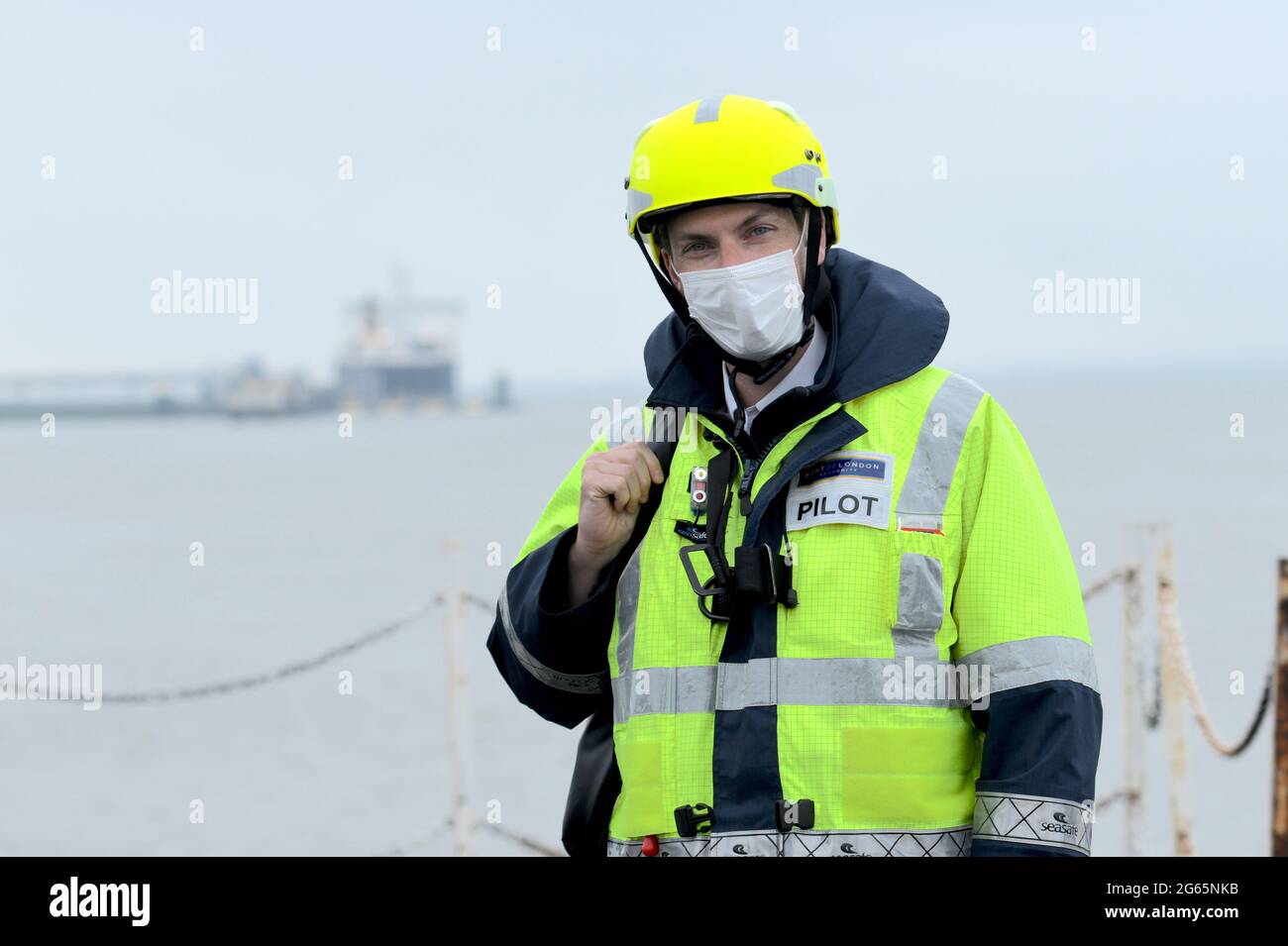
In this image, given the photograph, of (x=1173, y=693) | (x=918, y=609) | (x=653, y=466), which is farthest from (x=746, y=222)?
(x=1173, y=693)

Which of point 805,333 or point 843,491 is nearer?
point 843,491

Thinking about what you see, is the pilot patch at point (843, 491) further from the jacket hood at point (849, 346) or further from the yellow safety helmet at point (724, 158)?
the yellow safety helmet at point (724, 158)

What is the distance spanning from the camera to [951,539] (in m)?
2.43

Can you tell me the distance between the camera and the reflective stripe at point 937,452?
8.02ft

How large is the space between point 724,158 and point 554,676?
939 millimetres

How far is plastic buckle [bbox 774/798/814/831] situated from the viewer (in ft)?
7.81

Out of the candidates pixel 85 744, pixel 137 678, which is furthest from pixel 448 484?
pixel 85 744

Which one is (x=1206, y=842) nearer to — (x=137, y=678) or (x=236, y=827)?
(x=236, y=827)

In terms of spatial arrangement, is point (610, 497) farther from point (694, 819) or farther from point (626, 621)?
point (694, 819)

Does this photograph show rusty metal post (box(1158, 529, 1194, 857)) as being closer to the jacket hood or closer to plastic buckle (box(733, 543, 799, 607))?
the jacket hood

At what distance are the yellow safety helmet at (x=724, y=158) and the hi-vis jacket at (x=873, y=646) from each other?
238 millimetres

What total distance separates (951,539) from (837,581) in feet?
0.62

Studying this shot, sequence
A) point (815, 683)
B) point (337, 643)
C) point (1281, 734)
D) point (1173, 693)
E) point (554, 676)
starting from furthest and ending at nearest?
point (337, 643) < point (1173, 693) < point (1281, 734) < point (554, 676) < point (815, 683)

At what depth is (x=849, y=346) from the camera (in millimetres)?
2596
